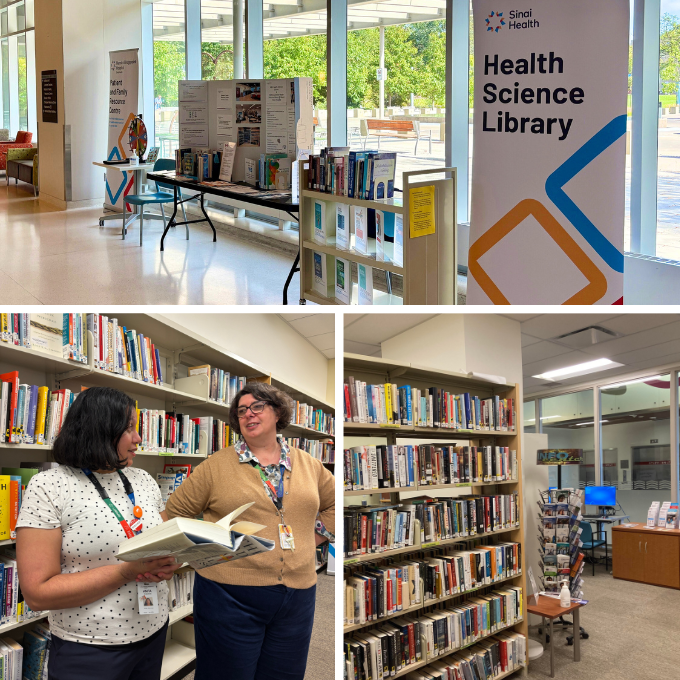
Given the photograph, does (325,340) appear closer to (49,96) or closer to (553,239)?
(553,239)

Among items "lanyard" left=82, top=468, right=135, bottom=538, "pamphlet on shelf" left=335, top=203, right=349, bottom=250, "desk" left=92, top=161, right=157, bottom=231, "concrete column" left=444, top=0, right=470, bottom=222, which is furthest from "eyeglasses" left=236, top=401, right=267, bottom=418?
"desk" left=92, top=161, right=157, bottom=231

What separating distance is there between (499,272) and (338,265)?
1459 mm

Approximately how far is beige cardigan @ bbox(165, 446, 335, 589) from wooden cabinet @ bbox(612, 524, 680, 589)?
6041 mm

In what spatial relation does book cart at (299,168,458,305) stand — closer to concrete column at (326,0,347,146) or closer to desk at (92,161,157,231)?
concrete column at (326,0,347,146)

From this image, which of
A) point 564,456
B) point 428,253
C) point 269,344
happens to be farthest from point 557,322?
point 564,456

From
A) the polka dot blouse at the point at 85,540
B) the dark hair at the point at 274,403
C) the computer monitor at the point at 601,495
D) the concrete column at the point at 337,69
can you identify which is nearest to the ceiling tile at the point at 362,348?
the dark hair at the point at 274,403

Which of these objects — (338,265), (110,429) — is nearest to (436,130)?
(338,265)

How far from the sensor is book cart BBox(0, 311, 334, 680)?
7.94 ft

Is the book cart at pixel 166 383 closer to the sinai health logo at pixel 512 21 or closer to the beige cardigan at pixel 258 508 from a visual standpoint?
the beige cardigan at pixel 258 508

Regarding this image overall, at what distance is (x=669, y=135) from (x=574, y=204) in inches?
68.0

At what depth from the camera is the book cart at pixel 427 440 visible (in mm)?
2424

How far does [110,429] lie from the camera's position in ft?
5.71

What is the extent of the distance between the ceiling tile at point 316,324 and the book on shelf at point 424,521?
703 millimetres

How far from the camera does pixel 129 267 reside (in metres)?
7.05
